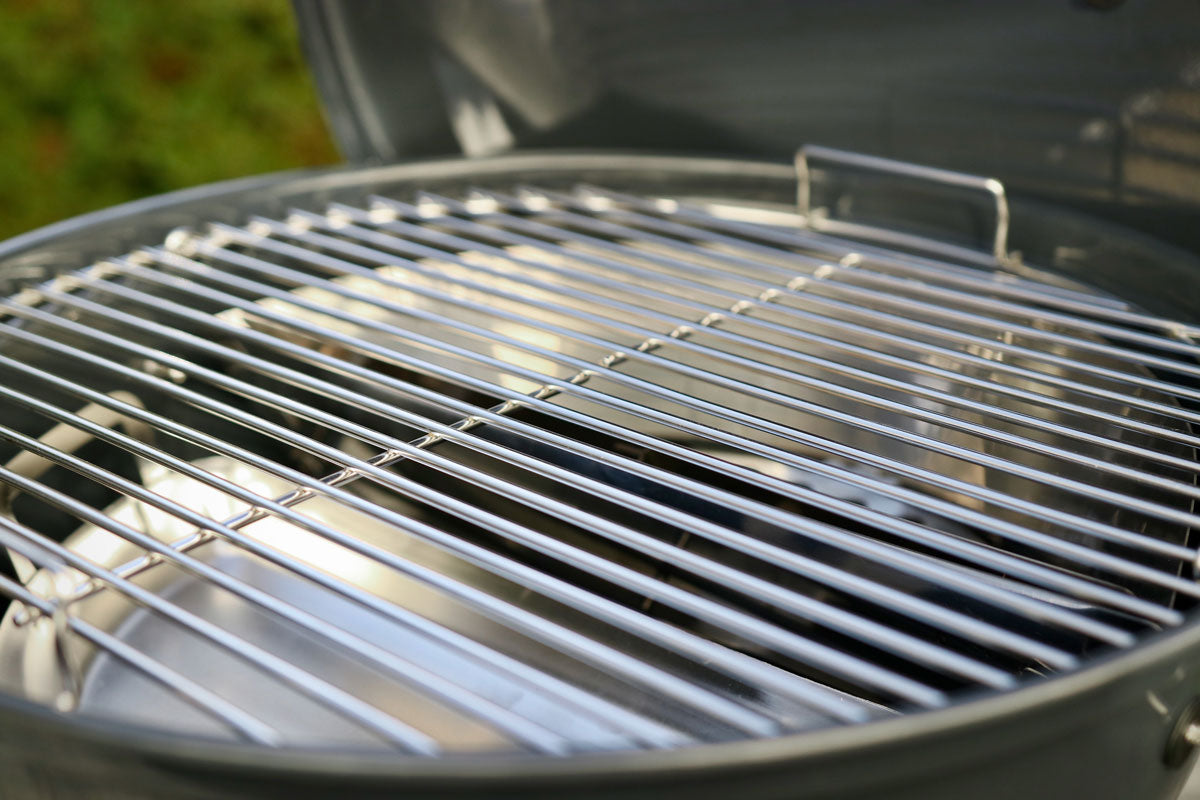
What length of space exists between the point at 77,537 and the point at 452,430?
283 millimetres

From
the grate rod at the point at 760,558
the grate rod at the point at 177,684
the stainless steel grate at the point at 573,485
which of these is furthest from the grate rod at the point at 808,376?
the grate rod at the point at 177,684

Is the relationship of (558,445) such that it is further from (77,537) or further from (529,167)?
(529,167)

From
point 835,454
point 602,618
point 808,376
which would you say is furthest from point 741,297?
point 602,618

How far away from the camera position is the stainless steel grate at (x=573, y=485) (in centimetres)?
50

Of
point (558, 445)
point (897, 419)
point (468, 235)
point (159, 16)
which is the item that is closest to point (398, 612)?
point (558, 445)

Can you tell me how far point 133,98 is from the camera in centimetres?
311

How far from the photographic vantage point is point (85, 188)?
125 inches

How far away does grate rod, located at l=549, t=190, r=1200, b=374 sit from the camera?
28.7 inches

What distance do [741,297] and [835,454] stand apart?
25 centimetres

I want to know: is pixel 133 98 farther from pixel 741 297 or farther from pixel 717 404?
pixel 717 404

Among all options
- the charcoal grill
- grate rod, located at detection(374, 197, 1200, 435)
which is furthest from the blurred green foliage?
grate rod, located at detection(374, 197, 1200, 435)

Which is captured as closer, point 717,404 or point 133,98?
point 717,404

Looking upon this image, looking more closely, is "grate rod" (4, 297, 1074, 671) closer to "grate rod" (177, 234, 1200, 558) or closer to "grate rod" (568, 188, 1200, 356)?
"grate rod" (177, 234, 1200, 558)

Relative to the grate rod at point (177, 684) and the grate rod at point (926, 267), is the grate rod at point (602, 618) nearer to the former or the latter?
the grate rod at point (177, 684)
